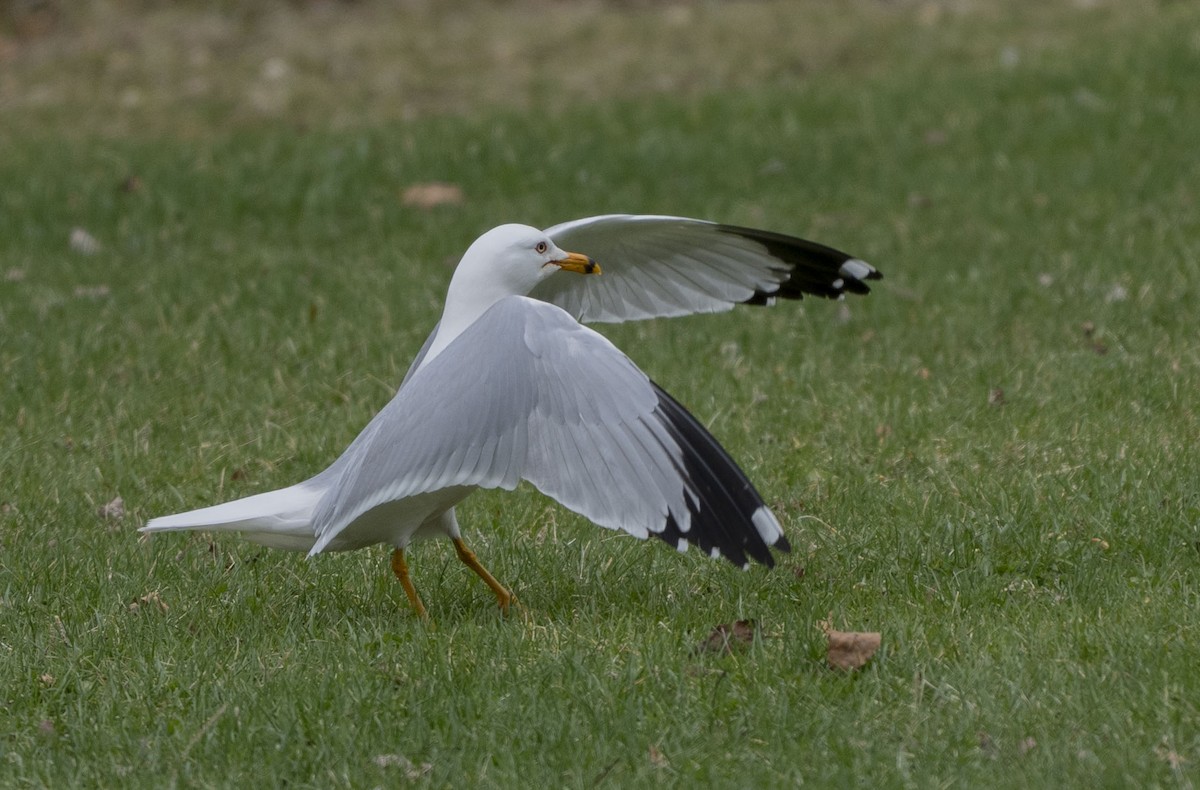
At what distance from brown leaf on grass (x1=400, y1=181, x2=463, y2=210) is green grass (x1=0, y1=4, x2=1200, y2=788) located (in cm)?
12

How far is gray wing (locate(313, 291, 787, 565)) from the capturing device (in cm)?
358

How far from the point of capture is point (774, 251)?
483 cm

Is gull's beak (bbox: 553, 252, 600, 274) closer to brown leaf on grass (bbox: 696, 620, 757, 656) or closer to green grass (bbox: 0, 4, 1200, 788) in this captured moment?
green grass (bbox: 0, 4, 1200, 788)

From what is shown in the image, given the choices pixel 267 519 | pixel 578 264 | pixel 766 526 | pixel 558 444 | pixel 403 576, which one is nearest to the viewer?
pixel 766 526

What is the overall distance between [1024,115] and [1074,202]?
1759 mm

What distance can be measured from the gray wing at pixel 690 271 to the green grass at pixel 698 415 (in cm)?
66

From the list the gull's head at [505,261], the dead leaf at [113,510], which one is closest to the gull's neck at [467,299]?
the gull's head at [505,261]

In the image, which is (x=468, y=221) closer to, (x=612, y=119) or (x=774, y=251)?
(x=612, y=119)

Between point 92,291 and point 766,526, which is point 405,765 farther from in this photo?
point 92,291

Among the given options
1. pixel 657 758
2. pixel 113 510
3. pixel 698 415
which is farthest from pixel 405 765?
pixel 698 415

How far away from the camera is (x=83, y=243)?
28.8 ft

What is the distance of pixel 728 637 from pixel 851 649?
296 millimetres

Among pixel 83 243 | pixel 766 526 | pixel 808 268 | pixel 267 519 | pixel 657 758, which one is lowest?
pixel 83 243

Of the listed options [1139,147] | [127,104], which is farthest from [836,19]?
[127,104]
